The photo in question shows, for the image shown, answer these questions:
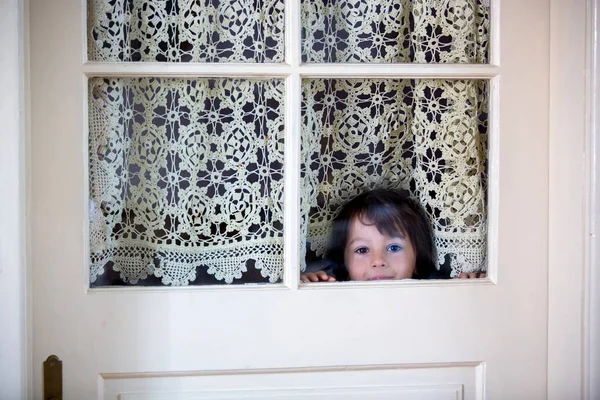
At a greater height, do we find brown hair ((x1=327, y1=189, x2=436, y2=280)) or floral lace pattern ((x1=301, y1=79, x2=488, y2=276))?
floral lace pattern ((x1=301, y1=79, x2=488, y2=276))

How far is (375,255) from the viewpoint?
4.05 feet

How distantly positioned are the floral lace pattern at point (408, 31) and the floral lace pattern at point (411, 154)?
0.06 meters

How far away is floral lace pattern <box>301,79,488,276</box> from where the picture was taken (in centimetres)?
122

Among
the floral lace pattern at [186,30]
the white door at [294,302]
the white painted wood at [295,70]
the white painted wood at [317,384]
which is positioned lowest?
the white painted wood at [317,384]
